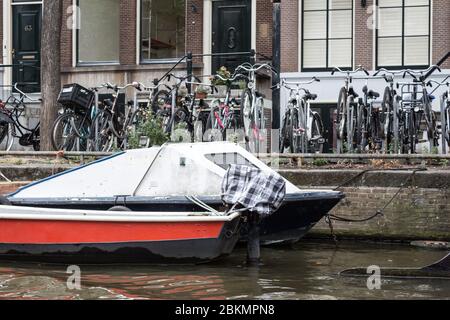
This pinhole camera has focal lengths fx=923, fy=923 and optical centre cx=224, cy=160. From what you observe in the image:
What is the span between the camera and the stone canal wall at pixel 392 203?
1242cm

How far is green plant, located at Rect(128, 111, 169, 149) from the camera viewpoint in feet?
47.4

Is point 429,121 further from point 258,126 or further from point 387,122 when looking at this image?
point 258,126

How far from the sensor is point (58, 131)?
51.1ft

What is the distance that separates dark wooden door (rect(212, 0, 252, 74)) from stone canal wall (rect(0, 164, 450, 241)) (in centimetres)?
821

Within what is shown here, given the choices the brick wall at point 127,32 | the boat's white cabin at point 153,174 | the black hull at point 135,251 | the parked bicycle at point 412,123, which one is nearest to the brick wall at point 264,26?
the brick wall at point 127,32

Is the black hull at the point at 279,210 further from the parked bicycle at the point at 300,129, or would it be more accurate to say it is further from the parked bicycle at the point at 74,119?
the parked bicycle at the point at 74,119

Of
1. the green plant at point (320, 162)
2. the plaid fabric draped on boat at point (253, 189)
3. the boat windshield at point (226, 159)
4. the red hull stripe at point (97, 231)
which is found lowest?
the red hull stripe at point (97, 231)

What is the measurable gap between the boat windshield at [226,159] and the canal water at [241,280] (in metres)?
1.15

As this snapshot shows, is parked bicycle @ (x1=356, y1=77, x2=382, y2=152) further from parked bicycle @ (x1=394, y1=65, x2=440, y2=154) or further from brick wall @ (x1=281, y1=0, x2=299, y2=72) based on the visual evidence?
brick wall @ (x1=281, y1=0, x2=299, y2=72)

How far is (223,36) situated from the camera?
2098 cm

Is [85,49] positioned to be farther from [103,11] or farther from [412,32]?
[412,32]

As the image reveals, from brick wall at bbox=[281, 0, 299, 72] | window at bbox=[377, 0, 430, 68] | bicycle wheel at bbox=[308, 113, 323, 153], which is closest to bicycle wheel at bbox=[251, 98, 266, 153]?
bicycle wheel at bbox=[308, 113, 323, 153]

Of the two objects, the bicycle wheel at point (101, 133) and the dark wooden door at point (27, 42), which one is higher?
the dark wooden door at point (27, 42)

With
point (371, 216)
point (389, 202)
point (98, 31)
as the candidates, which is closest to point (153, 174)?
point (371, 216)
